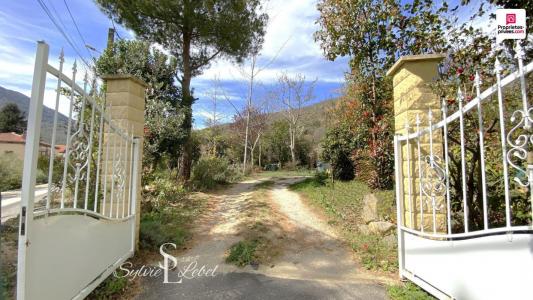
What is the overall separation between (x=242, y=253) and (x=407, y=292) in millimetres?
2214

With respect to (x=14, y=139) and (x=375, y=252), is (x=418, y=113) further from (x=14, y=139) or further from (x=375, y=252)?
(x=14, y=139)

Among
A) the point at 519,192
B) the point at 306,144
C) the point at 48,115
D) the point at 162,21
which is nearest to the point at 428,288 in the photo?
the point at 519,192

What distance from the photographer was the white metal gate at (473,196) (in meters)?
1.90

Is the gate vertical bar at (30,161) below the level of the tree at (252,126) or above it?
below

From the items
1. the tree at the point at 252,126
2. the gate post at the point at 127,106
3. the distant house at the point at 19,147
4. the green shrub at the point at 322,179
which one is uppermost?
the tree at the point at 252,126

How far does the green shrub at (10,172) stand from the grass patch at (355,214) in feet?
14.3

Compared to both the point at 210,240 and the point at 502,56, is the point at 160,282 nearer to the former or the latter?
the point at 210,240

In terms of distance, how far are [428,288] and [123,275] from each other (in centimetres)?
334

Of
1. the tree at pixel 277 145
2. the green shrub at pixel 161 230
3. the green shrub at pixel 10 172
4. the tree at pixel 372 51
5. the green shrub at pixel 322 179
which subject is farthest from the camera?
the tree at pixel 277 145

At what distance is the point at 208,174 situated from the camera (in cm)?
1072

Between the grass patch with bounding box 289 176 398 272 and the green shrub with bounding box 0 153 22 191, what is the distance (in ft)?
14.3

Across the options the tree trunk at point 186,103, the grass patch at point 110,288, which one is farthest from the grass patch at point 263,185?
the grass patch at point 110,288

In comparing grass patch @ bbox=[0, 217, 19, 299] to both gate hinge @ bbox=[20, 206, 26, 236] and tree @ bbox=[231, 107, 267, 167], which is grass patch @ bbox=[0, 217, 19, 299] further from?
tree @ bbox=[231, 107, 267, 167]

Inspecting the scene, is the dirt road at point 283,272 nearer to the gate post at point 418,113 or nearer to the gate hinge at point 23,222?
the gate post at point 418,113
